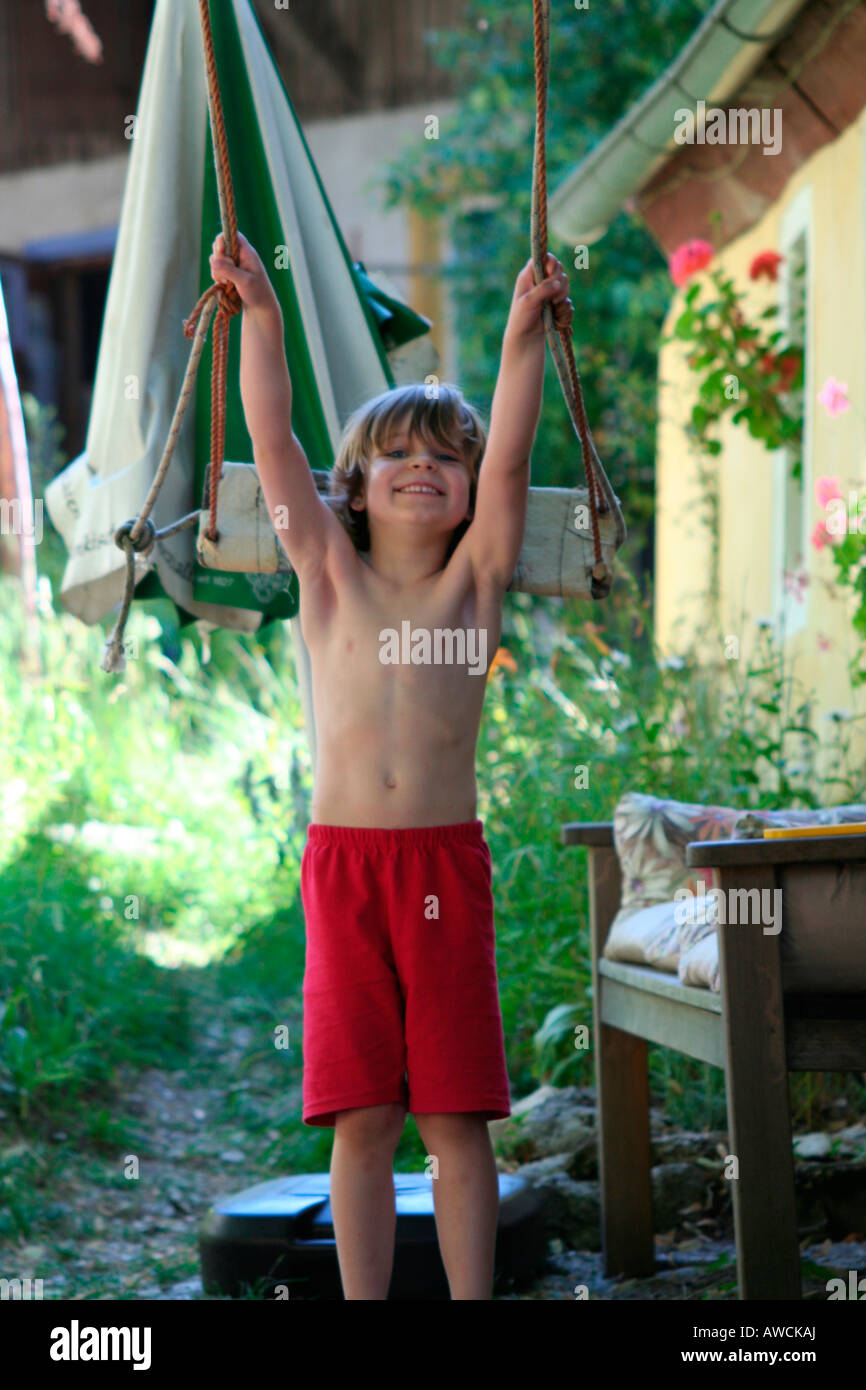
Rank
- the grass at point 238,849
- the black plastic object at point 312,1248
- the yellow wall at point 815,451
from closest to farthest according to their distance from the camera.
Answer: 1. the black plastic object at point 312,1248
2. the grass at point 238,849
3. the yellow wall at point 815,451

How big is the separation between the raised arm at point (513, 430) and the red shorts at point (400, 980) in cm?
47

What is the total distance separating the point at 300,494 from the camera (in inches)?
92.0

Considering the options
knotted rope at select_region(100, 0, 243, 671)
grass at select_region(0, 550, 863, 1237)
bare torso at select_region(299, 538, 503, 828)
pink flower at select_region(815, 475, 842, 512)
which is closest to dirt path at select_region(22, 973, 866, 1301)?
grass at select_region(0, 550, 863, 1237)

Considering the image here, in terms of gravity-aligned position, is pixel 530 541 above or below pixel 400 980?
above

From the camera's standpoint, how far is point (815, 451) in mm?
4801

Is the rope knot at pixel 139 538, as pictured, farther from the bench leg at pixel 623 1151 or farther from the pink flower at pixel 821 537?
the pink flower at pixel 821 537

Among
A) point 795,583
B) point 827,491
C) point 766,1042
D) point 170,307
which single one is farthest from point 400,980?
point 795,583

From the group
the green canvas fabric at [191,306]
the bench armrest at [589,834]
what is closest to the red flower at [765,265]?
the green canvas fabric at [191,306]

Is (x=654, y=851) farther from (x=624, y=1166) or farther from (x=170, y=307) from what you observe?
(x=170, y=307)

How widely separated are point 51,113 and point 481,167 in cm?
474

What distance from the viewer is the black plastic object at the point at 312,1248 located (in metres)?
2.71

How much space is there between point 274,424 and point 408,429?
0.23 m
